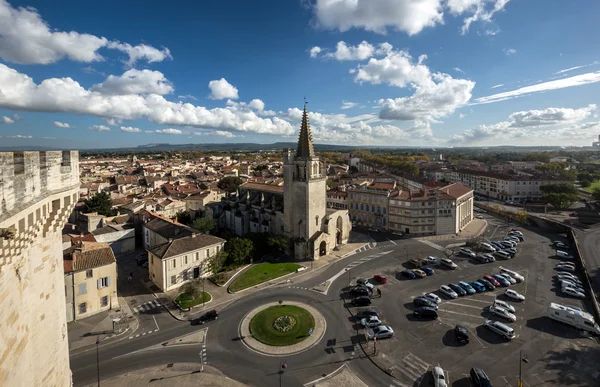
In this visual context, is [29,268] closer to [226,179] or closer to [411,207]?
[411,207]

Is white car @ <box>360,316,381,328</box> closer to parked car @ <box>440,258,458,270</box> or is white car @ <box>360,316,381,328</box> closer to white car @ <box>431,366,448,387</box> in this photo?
white car @ <box>431,366,448,387</box>

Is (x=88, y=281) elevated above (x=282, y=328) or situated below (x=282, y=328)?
above

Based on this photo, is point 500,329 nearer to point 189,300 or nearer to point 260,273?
point 260,273

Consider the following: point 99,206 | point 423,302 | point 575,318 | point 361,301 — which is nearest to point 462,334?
point 423,302

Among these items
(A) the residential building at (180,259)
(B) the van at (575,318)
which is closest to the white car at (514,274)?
(B) the van at (575,318)

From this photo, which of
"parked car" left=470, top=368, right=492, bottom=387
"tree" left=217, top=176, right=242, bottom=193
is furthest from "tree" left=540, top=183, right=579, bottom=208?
"tree" left=217, top=176, right=242, bottom=193
